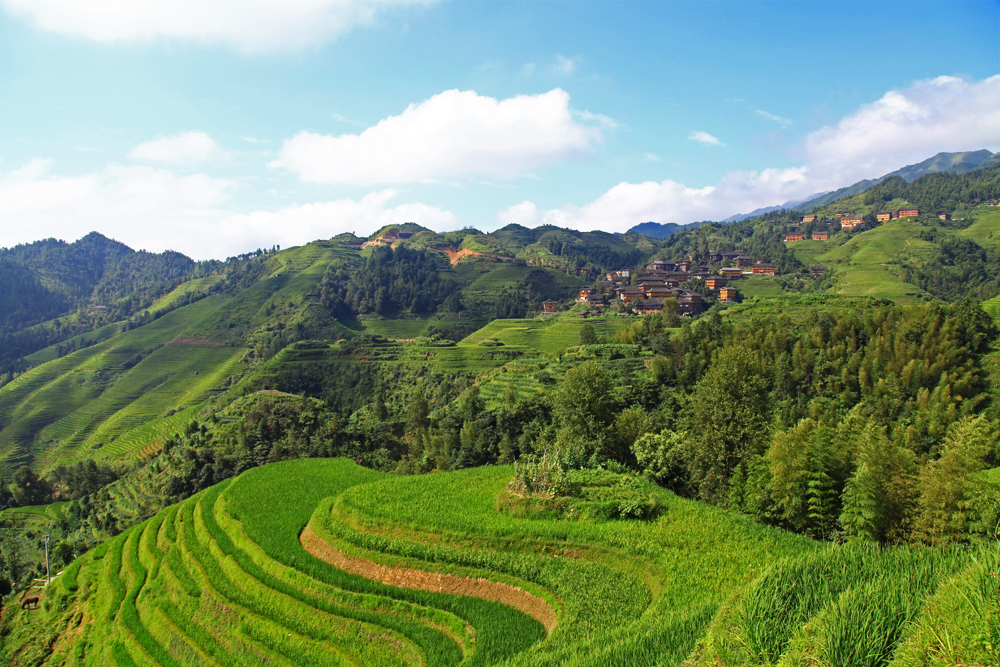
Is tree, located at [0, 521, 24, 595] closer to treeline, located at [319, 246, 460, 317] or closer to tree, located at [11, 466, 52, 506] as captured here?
tree, located at [11, 466, 52, 506]

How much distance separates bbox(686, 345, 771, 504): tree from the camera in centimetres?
2505

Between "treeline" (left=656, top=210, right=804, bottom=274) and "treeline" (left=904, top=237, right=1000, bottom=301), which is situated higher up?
"treeline" (left=656, top=210, right=804, bottom=274)

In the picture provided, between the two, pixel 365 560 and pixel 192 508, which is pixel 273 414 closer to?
pixel 192 508

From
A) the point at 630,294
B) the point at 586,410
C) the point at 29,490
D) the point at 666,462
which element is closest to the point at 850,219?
the point at 630,294

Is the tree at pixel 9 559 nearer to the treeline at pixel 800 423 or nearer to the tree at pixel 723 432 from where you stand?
the treeline at pixel 800 423

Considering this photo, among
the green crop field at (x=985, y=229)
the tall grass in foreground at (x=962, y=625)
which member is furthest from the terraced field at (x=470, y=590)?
the green crop field at (x=985, y=229)

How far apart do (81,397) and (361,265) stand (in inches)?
2559

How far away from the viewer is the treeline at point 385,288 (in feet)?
391

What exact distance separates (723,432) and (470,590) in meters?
14.2

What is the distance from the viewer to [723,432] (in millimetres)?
25172

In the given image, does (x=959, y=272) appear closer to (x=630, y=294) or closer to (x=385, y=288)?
(x=630, y=294)

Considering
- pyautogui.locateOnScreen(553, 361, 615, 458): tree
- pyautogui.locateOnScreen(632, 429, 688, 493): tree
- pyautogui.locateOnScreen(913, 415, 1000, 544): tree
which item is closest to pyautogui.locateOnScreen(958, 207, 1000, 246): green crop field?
pyautogui.locateOnScreen(553, 361, 615, 458): tree

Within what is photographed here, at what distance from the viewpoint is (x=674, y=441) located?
2731 centimetres

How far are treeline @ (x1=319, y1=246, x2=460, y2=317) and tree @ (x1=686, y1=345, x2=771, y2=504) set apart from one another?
9591 cm
